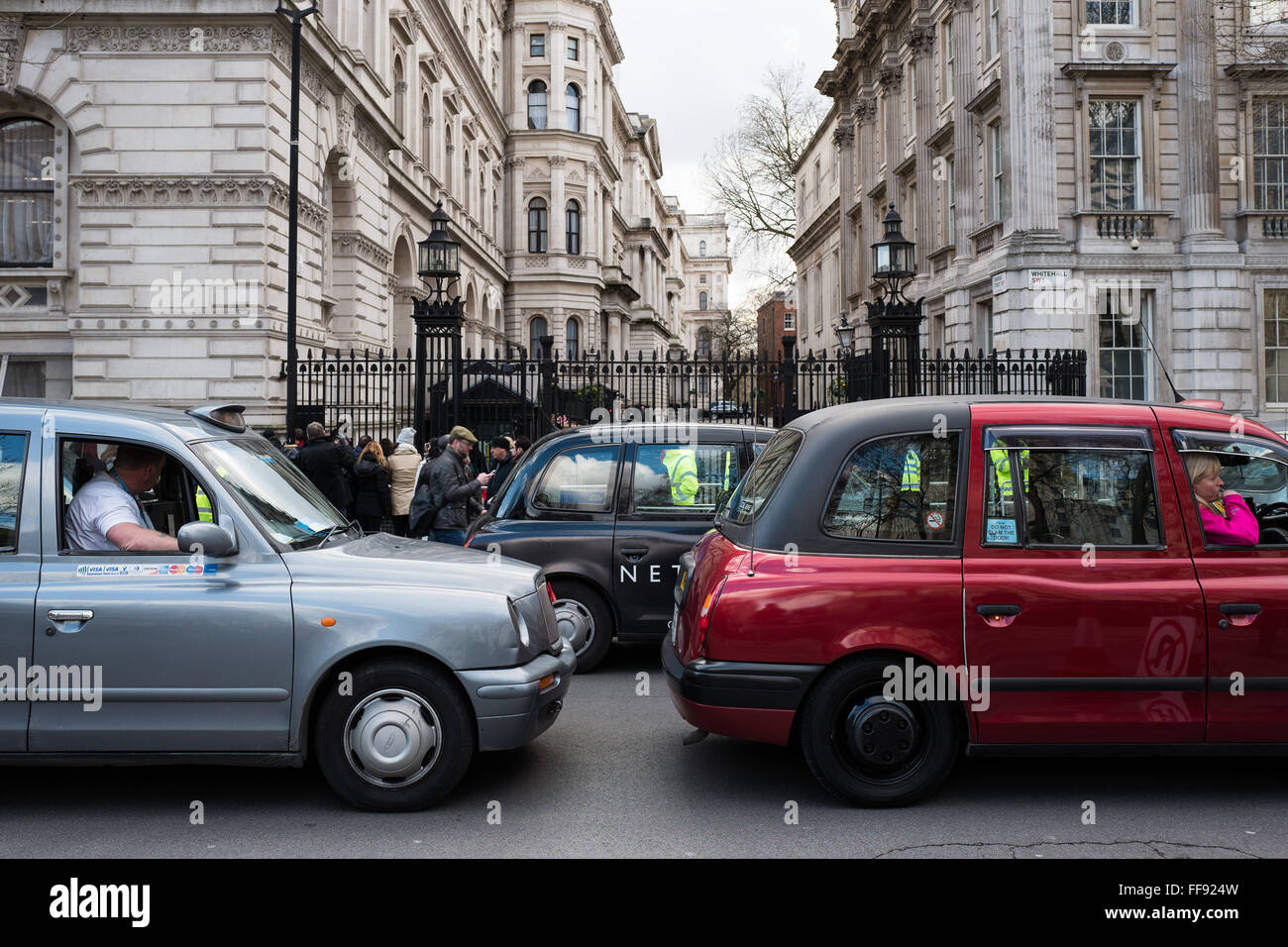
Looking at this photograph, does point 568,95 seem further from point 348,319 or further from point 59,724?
point 59,724

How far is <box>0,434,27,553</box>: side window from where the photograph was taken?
193 inches

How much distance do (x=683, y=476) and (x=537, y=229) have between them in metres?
51.4

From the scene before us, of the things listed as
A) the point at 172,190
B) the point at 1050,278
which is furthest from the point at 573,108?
the point at 172,190

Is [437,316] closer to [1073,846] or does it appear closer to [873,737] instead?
[873,737]

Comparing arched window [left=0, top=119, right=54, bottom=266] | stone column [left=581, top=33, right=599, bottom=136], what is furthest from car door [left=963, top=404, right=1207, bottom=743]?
stone column [left=581, top=33, right=599, bottom=136]

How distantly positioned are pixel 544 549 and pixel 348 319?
1965 cm

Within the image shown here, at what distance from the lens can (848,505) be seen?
5129 millimetres

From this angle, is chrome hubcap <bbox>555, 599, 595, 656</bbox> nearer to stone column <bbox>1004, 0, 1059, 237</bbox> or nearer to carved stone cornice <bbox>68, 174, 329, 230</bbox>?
carved stone cornice <bbox>68, 174, 329, 230</bbox>

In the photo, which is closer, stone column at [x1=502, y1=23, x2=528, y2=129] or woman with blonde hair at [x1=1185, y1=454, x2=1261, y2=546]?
woman with blonde hair at [x1=1185, y1=454, x2=1261, y2=546]

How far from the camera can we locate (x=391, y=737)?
487 centimetres

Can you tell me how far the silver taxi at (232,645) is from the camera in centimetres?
474

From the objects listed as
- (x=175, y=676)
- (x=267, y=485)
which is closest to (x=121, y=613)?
(x=175, y=676)

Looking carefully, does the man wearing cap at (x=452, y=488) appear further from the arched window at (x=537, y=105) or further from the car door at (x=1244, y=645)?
the arched window at (x=537, y=105)

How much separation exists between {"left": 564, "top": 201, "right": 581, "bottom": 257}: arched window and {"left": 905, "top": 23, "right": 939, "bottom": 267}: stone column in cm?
2843
